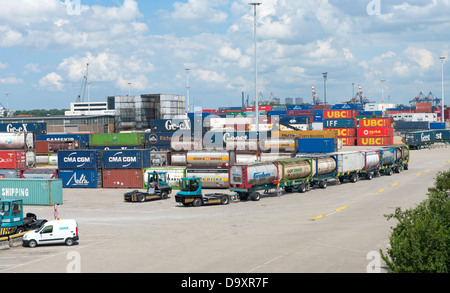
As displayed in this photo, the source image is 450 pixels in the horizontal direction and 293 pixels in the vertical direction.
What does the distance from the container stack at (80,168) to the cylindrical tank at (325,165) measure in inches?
983

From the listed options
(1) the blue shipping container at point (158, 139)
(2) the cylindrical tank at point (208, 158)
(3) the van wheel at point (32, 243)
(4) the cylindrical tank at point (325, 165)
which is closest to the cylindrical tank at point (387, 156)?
(4) the cylindrical tank at point (325, 165)

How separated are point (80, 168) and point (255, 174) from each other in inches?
935

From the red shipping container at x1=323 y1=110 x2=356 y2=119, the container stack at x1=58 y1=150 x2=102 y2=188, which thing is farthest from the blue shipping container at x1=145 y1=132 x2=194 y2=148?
the red shipping container at x1=323 y1=110 x2=356 y2=119

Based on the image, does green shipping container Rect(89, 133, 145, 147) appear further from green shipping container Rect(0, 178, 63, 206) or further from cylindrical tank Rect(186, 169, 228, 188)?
green shipping container Rect(0, 178, 63, 206)

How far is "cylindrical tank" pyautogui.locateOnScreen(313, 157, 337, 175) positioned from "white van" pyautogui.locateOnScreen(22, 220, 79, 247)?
2912cm

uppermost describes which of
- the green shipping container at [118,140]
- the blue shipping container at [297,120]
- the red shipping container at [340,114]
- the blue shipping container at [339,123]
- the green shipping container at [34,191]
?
the red shipping container at [340,114]

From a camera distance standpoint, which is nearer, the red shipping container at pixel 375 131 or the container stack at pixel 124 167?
the container stack at pixel 124 167

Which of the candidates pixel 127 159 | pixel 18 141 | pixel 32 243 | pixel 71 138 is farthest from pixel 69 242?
pixel 71 138

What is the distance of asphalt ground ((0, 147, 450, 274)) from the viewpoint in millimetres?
24625

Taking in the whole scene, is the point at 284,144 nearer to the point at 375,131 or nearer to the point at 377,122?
the point at 377,122

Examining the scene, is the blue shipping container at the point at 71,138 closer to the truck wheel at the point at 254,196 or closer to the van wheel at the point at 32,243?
the truck wheel at the point at 254,196

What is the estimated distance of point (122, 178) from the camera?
57656 mm

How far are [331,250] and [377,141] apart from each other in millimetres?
92783

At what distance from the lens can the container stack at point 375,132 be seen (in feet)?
373
